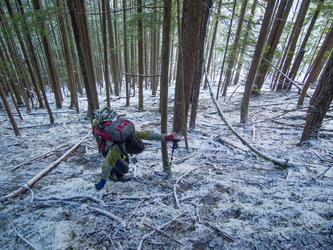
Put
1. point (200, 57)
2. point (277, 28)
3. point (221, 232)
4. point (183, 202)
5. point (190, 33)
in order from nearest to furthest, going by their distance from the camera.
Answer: point (221, 232) → point (183, 202) → point (190, 33) → point (200, 57) → point (277, 28)

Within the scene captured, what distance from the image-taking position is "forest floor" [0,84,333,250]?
1952 millimetres

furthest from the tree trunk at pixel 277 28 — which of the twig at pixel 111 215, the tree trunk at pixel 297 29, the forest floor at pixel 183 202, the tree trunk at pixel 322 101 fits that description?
the twig at pixel 111 215

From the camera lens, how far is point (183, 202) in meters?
2.66

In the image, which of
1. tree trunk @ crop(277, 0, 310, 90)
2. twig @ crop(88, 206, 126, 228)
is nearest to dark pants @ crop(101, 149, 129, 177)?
twig @ crop(88, 206, 126, 228)

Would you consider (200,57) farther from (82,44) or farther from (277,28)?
(277,28)

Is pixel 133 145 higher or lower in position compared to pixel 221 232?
higher

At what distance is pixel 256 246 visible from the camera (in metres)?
1.75

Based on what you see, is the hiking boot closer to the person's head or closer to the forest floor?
the forest floor

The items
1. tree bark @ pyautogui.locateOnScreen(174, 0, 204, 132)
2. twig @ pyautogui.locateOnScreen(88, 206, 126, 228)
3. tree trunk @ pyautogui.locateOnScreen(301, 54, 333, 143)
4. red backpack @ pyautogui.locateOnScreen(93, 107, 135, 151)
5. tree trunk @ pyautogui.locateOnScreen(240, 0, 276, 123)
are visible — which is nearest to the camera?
twig @ pyautogui.locateOnScreen(88, 206, 126, 228)

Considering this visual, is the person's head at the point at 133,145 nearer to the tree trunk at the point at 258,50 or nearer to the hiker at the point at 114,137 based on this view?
the hiker at the point at 114,137

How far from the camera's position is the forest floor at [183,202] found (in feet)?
6.40

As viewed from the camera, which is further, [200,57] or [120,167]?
[200,57]

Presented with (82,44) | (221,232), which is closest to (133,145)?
(221,232)

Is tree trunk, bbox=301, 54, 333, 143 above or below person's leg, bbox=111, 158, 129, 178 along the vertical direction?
above
